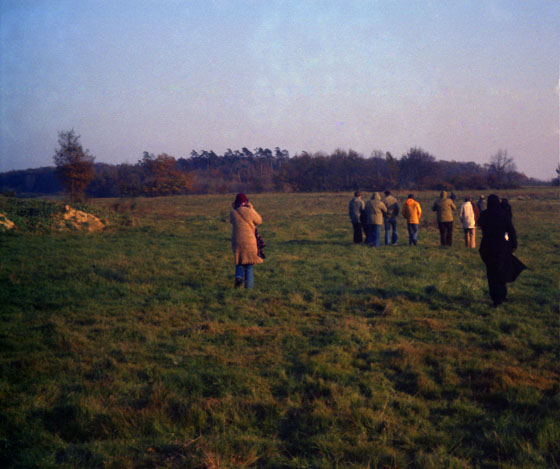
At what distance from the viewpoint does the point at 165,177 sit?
204 feet

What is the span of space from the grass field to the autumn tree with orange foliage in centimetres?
5158

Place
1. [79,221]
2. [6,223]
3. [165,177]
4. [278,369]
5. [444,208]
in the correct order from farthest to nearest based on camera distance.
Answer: [165,177] < [79,221] < [6,223] < [444,208] < [278,369]

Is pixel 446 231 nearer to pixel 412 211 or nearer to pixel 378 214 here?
pixel 412 211

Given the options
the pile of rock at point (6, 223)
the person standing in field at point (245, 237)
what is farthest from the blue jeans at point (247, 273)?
the pile of rock at point (6, 223)

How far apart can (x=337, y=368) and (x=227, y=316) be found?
266 centimetres

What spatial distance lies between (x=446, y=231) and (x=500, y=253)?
7.36 meters

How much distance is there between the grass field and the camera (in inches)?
135

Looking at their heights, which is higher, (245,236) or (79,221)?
(245,236)

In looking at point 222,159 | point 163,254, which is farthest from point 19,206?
point 222,159

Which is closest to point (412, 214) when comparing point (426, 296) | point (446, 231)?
point (446, 231)

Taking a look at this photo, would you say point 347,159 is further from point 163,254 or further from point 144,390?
point 144,390

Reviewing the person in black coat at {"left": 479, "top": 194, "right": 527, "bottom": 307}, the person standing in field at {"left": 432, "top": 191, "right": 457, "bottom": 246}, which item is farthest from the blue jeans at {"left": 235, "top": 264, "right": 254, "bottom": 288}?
the person standing in field at {"left": 432, "top": 191, "right": 457, "bottom": 246}

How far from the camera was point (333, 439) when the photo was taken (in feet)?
11.5

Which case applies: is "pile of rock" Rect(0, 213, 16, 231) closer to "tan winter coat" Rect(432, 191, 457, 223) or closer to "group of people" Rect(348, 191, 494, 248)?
"group of people" Rect(348, 191, 494, 248)
